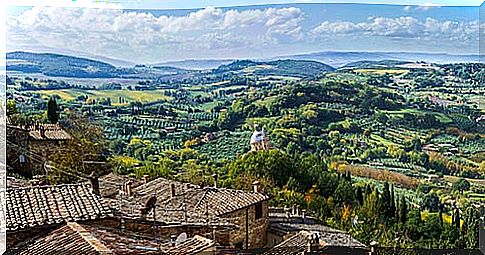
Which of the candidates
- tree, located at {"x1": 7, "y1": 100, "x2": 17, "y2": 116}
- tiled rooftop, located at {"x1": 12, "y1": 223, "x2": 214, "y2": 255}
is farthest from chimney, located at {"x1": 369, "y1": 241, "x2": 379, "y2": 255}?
tree, located at {"x1": 7, "y1": 100, "x2": 17, "y2": 116}

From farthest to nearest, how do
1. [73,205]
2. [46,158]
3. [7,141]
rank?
[46,158]
[7,141]
[73,205]

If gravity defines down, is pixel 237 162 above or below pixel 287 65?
below

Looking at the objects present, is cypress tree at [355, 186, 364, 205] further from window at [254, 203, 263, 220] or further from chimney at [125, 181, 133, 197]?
chimney at [125, 181, 133, 197]

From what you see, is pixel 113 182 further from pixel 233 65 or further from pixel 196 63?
pixel 233 65

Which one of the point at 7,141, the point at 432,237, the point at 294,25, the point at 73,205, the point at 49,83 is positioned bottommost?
the point at 432,237

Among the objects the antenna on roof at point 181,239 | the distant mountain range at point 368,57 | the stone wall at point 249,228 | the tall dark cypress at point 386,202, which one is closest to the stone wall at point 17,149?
the antenna on roof at point 181,239

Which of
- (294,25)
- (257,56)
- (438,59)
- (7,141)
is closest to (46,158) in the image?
(7,141)

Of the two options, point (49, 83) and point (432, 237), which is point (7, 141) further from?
point (432, 237)
